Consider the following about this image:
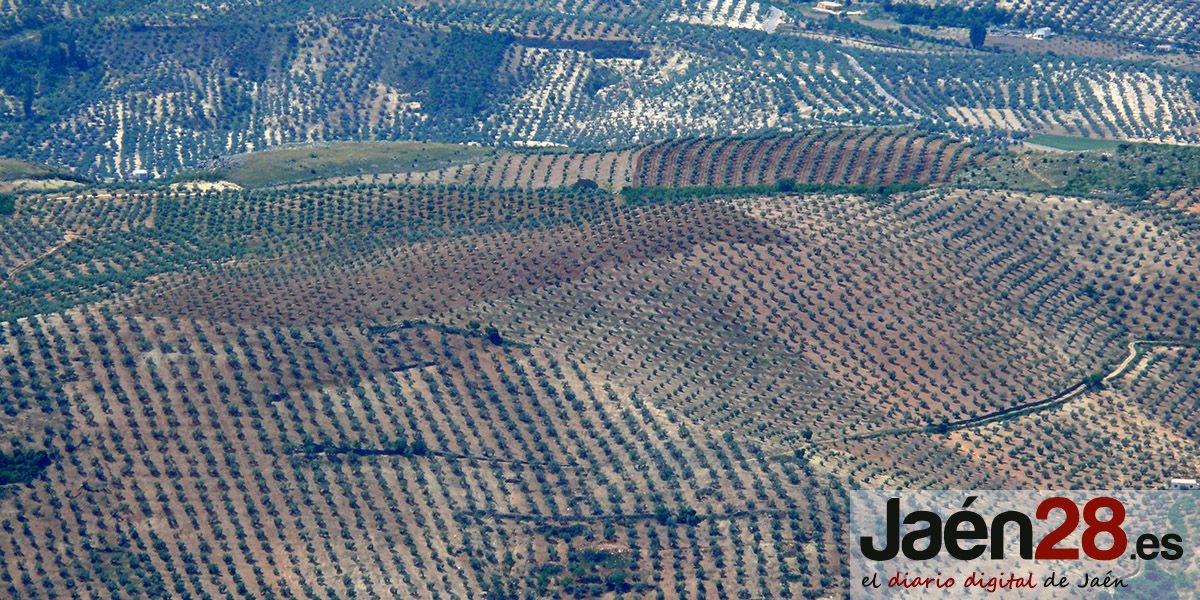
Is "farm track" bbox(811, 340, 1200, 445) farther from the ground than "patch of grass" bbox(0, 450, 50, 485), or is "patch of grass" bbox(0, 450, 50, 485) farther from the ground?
"farm track" bbox(811, 340, 1200, 445)

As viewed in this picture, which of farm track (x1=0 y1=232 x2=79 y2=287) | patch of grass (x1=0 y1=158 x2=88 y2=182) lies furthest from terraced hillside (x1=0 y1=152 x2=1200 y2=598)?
patch of grass (x1=0 y1=158 x2=88 y2=182)

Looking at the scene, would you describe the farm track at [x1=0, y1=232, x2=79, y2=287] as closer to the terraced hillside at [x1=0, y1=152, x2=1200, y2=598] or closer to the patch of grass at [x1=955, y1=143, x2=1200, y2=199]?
the terraced hillside at [x1=0, y1=152, x2=1200, y2=598]

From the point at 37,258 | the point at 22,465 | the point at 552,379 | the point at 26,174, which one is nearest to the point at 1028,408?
the point at 552,379

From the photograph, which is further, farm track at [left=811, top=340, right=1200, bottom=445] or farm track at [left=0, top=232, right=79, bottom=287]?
farm track at [left=0, top=232, right=79, bottom=287]

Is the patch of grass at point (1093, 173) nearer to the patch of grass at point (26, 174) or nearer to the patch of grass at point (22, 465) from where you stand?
the patch of grass at point (22, 465)

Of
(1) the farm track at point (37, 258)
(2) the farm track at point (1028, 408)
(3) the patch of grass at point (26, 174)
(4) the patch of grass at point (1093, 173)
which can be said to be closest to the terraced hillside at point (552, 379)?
(2) the farm track at point (1028, 408)

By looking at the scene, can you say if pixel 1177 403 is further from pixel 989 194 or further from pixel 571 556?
pixel 571 556

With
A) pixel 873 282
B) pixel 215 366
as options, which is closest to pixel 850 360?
pixel 873 282

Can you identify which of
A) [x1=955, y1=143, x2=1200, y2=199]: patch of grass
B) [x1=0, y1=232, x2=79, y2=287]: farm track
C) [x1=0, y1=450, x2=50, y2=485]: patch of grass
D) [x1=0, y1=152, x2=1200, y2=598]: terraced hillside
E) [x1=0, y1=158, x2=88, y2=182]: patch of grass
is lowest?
[x1=0, y1=158, x2=88, y2=182]: patch of grass

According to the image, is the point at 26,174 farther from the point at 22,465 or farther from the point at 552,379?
the point at 552,379
